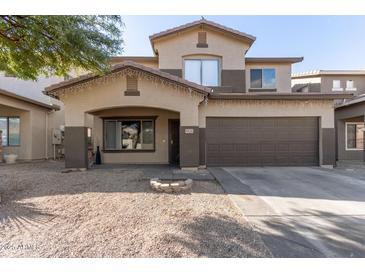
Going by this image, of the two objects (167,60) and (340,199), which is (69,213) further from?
(167,60)

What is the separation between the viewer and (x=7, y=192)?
21.4 ft

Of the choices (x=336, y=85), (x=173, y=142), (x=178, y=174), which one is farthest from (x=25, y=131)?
(x=336, y=85)

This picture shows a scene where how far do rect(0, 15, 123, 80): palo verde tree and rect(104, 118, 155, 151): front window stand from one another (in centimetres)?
560

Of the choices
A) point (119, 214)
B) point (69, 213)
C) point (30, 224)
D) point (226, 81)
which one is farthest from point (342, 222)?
point (226, 81)

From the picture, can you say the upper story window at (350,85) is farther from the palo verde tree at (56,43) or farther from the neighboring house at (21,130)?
the neighboring house at (21,130)

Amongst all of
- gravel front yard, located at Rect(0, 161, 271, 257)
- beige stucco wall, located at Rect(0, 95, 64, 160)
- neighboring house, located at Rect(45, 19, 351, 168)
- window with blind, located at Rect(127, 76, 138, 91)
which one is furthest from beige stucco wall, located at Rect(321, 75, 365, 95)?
beige stucco wall, located at Rect(0, 95, 64, 160)

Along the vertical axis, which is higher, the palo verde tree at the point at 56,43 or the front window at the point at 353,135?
the palo verde tree at the point at 56,43

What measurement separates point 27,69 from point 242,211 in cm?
777

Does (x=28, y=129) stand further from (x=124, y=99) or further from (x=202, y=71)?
(x=202, y=71)

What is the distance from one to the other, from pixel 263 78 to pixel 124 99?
9271mm

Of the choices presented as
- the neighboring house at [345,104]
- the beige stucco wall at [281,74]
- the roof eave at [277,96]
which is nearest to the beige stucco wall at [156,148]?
the roof eave at [277,96]

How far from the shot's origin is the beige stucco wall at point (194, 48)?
1361cm

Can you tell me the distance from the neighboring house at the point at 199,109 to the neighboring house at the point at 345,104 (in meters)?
3.11

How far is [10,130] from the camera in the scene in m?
14.5
